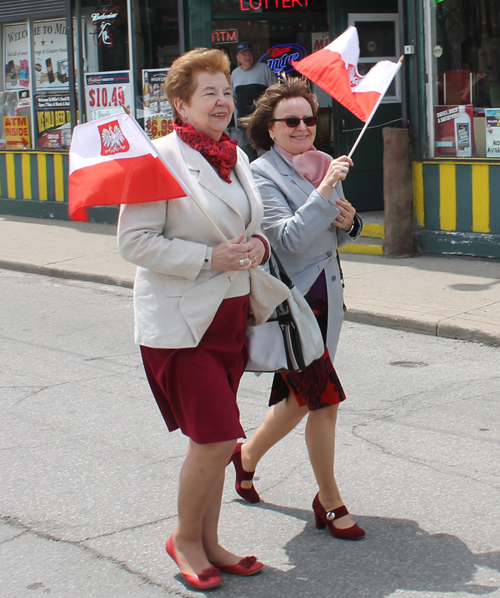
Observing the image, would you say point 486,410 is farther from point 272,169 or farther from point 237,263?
point 237,263

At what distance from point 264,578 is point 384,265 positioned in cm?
633

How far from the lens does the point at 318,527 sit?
3.79 metres

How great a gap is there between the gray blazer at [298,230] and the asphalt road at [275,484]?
81cm

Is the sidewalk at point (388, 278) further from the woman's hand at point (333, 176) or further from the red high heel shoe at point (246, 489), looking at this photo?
the woman's hand at point (333, 176)

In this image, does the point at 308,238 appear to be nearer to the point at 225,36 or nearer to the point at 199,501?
the point at 199,501

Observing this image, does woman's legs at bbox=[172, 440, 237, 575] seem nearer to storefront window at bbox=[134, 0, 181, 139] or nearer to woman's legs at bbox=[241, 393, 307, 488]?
woman's legs at bbox=[241, 393, 307, 488]

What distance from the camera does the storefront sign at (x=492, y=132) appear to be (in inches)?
368

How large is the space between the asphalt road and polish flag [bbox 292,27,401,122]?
1.73m

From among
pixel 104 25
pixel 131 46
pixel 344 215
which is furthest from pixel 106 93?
pixel 344 215

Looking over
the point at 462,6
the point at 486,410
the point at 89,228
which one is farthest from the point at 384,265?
the point at 89,228

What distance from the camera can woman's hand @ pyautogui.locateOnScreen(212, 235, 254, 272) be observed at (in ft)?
10.4

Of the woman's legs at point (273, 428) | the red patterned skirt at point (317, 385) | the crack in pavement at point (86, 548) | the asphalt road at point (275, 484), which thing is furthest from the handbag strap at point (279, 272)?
the crack in pavement at point (86, 548)

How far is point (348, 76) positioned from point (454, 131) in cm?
579

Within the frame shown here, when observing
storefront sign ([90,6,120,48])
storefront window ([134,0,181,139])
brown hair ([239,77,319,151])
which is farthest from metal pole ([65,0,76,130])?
brown hair ([239,77,319,151])
